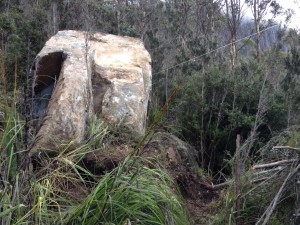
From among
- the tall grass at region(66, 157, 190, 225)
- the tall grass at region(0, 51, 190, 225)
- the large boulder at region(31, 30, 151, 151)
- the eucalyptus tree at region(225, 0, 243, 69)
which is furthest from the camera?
the eucalyptus tree at region(225, 0, 243, 69)

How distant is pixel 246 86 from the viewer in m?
9.57

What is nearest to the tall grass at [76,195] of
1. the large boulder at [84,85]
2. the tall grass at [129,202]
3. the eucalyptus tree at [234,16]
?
the tall grass at [129,202]

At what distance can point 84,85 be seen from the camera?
7316 mm

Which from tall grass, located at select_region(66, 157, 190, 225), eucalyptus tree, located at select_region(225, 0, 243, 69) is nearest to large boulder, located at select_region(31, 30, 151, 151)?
tall grass, located at select_region(66, 157, 190, 225)

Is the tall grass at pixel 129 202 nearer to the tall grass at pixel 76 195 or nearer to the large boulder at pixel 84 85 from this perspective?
the tall grass at pixel 76 195

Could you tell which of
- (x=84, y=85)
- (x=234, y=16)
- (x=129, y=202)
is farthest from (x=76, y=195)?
(x=234, y=16)

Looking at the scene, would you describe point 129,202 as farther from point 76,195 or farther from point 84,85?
point 84,85

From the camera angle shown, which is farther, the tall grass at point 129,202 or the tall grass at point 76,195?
the tall grass at point 129,202

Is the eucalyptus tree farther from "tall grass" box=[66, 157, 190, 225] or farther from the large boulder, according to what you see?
"tall grass" box=[66, 157, 190, 225]

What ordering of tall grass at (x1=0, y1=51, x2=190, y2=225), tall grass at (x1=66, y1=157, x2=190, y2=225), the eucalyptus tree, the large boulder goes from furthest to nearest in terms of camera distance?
the eucalyptus tree, the large boulder, tall grass at (x1=66, y1=157, x2=190, y2=225), tall grass at (x1=0, y1=51, x2=190, y2=225)

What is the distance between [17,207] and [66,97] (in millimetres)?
3251

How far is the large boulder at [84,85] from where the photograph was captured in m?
6.53

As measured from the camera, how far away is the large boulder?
6.53 m

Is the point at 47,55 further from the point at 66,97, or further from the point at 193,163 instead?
the point at 193,163
